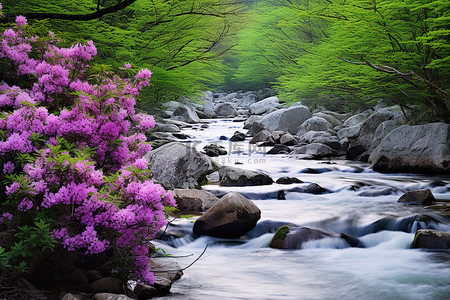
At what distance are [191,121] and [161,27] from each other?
1492cm

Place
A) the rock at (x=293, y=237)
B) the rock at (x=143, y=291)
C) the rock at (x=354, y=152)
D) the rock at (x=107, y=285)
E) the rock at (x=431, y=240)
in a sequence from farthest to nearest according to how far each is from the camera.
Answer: the rock at (x=354, y=152), the rock at (x=293, y=237), the rock at (x=431, y=240), the rock at (x=143, y=291), the rock at (x=107, y=285)

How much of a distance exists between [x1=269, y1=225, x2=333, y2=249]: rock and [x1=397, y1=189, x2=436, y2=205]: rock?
2373 millimetres

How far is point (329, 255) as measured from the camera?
4.82m

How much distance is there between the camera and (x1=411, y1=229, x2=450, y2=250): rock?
470 cm

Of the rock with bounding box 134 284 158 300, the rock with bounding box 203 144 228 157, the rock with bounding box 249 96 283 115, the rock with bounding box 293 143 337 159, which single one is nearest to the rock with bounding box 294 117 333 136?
the rock with bounding box 293 143 337 159

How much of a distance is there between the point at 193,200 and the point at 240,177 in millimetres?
2180

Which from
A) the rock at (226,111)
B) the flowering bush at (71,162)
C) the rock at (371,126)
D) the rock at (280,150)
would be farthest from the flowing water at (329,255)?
the rock at (226,111)

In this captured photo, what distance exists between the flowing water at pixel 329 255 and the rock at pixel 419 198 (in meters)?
0.19

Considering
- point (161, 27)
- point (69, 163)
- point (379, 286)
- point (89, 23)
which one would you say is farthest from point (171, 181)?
point (69, 163)

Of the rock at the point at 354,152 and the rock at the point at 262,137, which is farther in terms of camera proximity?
the rock at the point at 262,137

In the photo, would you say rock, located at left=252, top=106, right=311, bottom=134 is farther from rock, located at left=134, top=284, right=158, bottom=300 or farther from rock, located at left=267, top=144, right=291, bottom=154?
rock, located at left=134, top=284, right=158, bottom=300

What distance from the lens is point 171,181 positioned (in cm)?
769

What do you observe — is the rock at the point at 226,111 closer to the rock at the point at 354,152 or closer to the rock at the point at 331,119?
the rock at the point at 331,119

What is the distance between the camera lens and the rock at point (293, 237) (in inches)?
197
